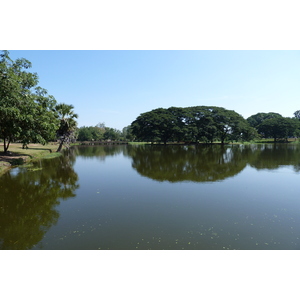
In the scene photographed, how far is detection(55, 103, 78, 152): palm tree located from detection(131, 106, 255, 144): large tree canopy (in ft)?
107

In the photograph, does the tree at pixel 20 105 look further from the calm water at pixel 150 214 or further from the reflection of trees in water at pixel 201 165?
the reflection of trees in water at pixel 201 165

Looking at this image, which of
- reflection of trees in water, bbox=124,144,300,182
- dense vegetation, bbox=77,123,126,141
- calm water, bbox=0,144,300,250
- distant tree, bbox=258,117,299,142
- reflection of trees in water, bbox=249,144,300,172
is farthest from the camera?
dense vegetation, bbox=77,123,126,141

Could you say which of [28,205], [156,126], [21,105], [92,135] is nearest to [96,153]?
[21,105]

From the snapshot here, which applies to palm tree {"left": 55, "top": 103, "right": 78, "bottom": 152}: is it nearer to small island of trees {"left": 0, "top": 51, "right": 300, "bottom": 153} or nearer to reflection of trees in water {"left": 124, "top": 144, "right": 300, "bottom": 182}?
small island of trees {"left": 0, "top": 51, "right": 300, "bottom": 153}

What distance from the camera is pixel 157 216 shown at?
25.2 ft

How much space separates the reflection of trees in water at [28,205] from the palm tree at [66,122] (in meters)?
19.6

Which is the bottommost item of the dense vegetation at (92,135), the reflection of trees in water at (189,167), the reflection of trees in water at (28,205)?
the reflection of trees in water at (28,205)

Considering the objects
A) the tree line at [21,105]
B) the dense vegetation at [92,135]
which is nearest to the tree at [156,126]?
the dense vegetation at [92,135]

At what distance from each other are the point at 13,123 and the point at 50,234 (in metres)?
14.8

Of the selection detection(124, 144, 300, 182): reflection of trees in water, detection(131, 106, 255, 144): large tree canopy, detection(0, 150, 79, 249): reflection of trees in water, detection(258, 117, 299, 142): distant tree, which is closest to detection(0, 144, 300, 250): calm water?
detection(0, 150, 79, 249): reflection of trees in water

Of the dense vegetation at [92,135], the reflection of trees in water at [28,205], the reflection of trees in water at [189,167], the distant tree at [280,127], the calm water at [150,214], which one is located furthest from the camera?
the dense vegetation at [92,135]

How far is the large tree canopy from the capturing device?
2571 inches

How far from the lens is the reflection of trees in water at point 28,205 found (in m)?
6.20
